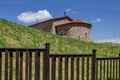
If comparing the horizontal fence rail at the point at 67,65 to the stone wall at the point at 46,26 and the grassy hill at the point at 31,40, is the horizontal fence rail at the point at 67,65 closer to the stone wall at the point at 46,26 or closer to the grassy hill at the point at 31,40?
the grassy hill at the point at 31,40

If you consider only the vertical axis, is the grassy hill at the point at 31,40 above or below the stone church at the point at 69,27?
below

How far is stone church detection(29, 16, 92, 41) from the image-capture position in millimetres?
44875

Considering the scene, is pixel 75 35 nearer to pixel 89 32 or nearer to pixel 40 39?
pixel 89 32

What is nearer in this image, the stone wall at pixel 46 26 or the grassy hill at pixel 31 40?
the grassy hill at pixel 31 40

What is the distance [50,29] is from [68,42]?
96.4ft

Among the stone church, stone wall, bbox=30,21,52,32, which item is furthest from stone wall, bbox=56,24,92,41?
stone wall, bbox=30,21,52,32

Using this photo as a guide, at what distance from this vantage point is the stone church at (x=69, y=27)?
147 ft

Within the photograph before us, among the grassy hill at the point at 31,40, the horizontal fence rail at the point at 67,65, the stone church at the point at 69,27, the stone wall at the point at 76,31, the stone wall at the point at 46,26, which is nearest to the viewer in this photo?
the horizontal fence rail at the point at 67,65

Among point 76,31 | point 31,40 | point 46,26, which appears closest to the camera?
point 31,40

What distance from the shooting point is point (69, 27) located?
45281 mm

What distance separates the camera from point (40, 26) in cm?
5038

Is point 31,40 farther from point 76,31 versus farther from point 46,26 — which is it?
point 46,26

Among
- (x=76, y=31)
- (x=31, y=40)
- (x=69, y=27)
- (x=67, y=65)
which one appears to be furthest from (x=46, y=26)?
(x=67, y=65)

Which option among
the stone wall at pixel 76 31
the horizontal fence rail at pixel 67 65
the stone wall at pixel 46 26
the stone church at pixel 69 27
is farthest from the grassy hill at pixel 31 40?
the stone wall at pixel 46 26
